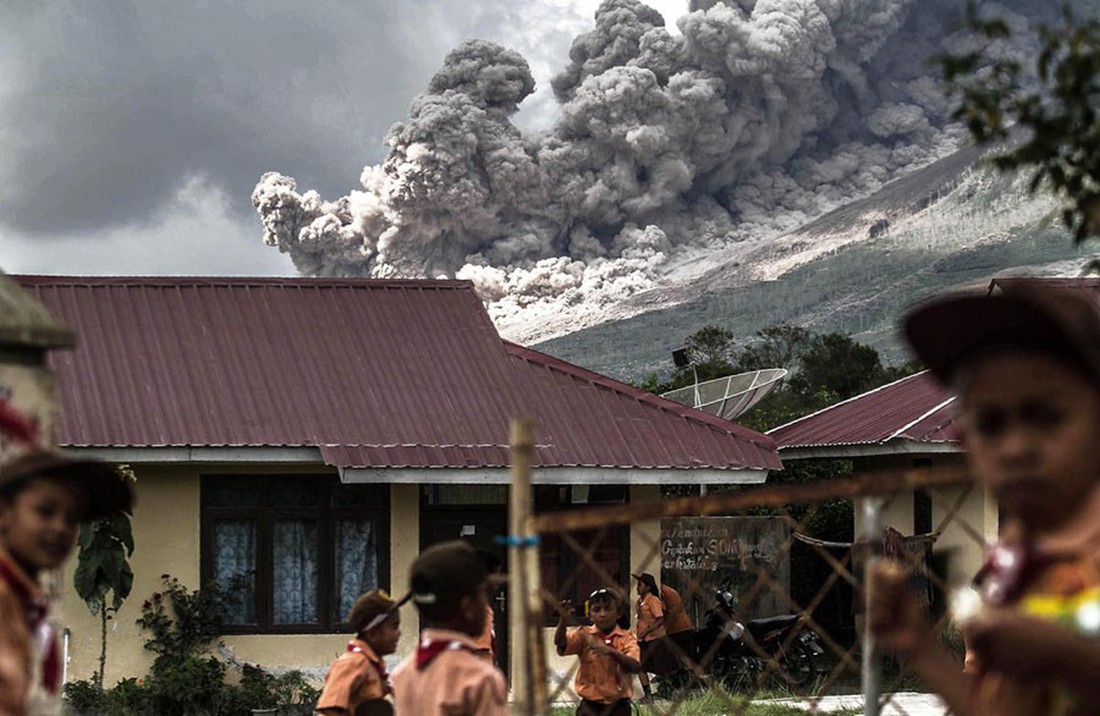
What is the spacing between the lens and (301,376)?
722 inches

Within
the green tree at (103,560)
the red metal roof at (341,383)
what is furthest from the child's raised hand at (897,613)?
the red metal roof at (341,383)

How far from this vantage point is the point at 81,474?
3326mm

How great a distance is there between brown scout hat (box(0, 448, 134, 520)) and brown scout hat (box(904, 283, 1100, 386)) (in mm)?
1520

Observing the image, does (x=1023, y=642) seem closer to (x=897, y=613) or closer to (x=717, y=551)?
(x=897, y=613)

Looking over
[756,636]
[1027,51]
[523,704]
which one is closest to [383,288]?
[756,636]

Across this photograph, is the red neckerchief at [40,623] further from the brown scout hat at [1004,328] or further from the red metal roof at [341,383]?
the red metal roof at [341,383]

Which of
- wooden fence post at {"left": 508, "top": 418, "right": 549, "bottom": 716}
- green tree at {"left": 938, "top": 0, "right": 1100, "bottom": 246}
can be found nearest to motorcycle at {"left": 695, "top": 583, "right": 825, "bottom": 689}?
wooden fence post at {"left": 508, "top": 418, "right": 549, "bottom": 716}

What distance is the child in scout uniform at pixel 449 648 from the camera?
15.8 ft

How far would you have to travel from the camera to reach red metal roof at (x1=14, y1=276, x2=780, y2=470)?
17.1 meters

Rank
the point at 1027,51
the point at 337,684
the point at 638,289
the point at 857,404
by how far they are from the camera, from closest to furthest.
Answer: the point at 337,684 < the point at 857,404 < the point at 638,289 < the point at 1027,51

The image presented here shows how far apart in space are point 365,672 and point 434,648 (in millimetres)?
1770

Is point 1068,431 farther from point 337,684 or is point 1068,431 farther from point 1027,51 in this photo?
point 1027,51

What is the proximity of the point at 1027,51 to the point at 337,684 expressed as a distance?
141m

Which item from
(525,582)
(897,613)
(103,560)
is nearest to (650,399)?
(103,560)
